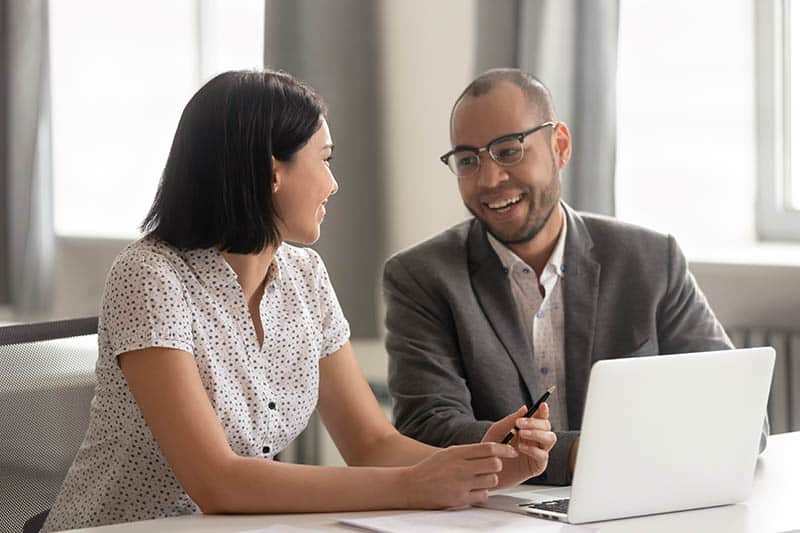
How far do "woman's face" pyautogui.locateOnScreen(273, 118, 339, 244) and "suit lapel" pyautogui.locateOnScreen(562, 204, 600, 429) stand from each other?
572 millimetres

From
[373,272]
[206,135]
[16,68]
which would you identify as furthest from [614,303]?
[16,68]

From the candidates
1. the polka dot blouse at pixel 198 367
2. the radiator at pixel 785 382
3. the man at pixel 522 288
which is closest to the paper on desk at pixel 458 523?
the polka dot blouse at pixel 198 367

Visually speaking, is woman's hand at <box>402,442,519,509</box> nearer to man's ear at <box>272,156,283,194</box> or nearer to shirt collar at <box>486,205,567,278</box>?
man's ear at <box>272,156,283,194</box>

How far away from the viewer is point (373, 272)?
3965 millimetres

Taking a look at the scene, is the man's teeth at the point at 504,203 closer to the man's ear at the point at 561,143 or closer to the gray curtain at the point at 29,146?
the man's ear at the point at 561,143

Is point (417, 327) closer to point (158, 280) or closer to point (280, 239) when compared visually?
point (280, 239)

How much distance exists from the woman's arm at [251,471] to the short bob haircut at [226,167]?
0.75ft

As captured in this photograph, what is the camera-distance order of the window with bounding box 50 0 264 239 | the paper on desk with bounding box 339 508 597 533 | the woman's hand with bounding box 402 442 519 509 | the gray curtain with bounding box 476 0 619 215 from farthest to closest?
1. the window with bounding box 50 0 264 239
2. the gray curtain with bounding box 476 0 619 215
3. the woman's hand with bounding box 402 442 519 509
4. the paper on desk with bounding box 339 508 597 533

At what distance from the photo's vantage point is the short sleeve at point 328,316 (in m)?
2.20

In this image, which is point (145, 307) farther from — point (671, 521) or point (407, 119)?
point (407, 119)

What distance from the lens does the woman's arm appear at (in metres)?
1.74

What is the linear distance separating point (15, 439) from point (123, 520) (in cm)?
22

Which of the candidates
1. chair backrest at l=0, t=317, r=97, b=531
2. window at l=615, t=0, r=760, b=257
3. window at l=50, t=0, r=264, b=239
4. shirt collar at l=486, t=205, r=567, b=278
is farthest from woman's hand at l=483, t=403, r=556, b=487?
window at l=50, t=0, r=264, b=239

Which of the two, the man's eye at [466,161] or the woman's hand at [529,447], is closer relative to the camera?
the woman's hand at [529,447]
